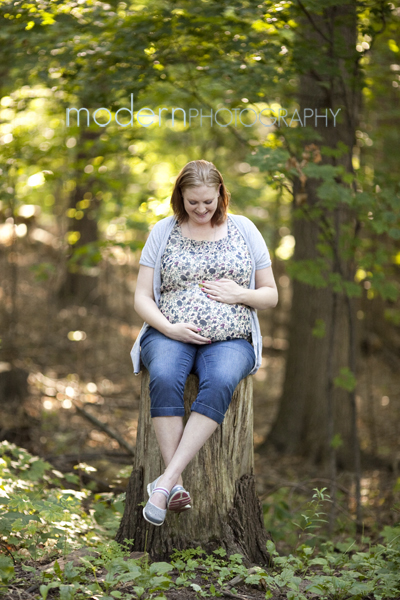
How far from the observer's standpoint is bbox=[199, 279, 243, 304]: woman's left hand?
2912 millimetres

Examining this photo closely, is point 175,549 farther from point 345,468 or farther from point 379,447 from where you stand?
point 379,447

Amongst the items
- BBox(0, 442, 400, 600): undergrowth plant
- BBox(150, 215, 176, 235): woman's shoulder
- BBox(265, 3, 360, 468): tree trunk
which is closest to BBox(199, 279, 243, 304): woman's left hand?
BBox(150, 215, 176, 235): woman's shoulder

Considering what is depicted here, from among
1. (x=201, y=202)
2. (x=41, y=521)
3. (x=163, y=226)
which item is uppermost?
(x=201, y=202)

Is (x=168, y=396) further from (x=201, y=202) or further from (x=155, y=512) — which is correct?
(x=201, y=202)

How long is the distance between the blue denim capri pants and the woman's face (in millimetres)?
702

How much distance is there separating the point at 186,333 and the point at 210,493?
2.89ft

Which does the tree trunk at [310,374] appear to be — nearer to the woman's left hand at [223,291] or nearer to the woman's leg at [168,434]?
the woman's left hand at [223,291]

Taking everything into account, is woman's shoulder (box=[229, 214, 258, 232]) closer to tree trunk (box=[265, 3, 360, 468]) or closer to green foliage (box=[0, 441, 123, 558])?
green foliage (box=[0, 441, 123, 558])

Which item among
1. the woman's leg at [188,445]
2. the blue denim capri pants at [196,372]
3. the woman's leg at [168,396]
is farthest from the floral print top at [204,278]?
the woman's leg at [188,445]

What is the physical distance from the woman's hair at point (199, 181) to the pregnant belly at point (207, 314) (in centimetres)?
47

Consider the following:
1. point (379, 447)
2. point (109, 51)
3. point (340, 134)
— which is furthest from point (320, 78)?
point (379, 447)

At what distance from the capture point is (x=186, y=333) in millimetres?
2799

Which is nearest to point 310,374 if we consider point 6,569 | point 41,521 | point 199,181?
point 199,181

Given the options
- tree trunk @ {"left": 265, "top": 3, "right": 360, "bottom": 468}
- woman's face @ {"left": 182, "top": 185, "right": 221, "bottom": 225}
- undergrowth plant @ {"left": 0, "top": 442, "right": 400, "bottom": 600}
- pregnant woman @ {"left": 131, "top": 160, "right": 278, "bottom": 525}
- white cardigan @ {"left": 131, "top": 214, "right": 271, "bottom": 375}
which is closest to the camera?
undergrowth plant @ {"left": 0, "top": 442, "right": 400, "bottom": 600}
